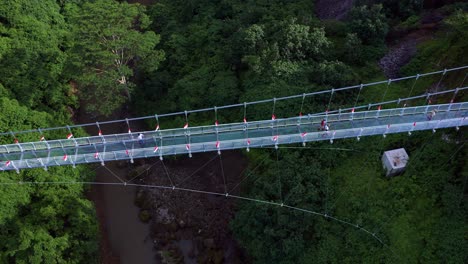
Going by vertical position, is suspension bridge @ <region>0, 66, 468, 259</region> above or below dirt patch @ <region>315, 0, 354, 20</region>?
below

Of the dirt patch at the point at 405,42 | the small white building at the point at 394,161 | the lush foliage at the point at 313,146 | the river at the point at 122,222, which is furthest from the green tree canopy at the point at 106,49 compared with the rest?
the small white building at the point at 394,161

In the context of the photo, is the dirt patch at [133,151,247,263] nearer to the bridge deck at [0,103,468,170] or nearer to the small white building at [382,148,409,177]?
the bridge deck at [0,103,468,170]

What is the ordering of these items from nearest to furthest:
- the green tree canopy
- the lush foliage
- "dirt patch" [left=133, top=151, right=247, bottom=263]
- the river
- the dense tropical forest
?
the lush foliage
the dense tropical forest
"dirt patch" [left=133, top=151, right=247, bottom=263]
the river
the green tree canopy

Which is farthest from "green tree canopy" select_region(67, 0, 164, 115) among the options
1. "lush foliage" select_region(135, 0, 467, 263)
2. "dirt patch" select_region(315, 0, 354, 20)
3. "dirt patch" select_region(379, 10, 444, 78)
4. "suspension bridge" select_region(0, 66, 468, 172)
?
"dirt patch" select_region(379, 10, 444, 78)

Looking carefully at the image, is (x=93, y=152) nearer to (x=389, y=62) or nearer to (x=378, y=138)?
(x=378, y=138)

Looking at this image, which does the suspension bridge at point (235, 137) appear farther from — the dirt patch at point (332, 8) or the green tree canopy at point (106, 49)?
the dirt patch at point (332, 8)

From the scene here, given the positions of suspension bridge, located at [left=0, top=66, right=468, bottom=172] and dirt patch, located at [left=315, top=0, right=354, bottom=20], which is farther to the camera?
dirt patch, located at [left=315, top=0, right=354, bottom=20]

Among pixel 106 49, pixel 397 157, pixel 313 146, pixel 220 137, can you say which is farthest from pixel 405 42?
pixel 106 49
